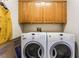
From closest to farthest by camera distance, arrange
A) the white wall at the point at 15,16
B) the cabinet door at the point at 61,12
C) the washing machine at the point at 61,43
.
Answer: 1. the washing machine at the point at 61,43
2. the white wall at the point at 15,16
3. the cabinet door at the point at 61,12

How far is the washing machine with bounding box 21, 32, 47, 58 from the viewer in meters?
3.90

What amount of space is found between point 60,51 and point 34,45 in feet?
2.11

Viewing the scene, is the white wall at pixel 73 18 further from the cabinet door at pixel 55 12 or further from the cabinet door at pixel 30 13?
the cabinet door at pixel 30 13

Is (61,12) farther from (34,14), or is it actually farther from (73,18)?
(34,14)

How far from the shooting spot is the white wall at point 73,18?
392 centimetres

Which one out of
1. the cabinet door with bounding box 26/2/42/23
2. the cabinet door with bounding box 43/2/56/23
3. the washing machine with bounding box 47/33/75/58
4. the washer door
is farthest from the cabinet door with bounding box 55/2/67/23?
the washer door

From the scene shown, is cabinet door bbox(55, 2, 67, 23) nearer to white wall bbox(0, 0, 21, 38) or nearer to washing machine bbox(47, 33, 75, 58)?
washing machine bbox(47, 33, 75, 58)

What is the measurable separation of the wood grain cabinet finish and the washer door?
923 mm

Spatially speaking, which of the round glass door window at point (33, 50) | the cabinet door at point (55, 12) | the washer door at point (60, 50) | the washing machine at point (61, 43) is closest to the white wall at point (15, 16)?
the round glass door window at point (33, 50)

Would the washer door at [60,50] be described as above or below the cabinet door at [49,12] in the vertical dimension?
below

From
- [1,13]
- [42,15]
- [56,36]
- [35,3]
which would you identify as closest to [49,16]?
[42,15]

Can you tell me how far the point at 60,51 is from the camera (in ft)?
12.9

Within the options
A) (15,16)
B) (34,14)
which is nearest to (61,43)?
(34,14)

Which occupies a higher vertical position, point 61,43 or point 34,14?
point 34,14
